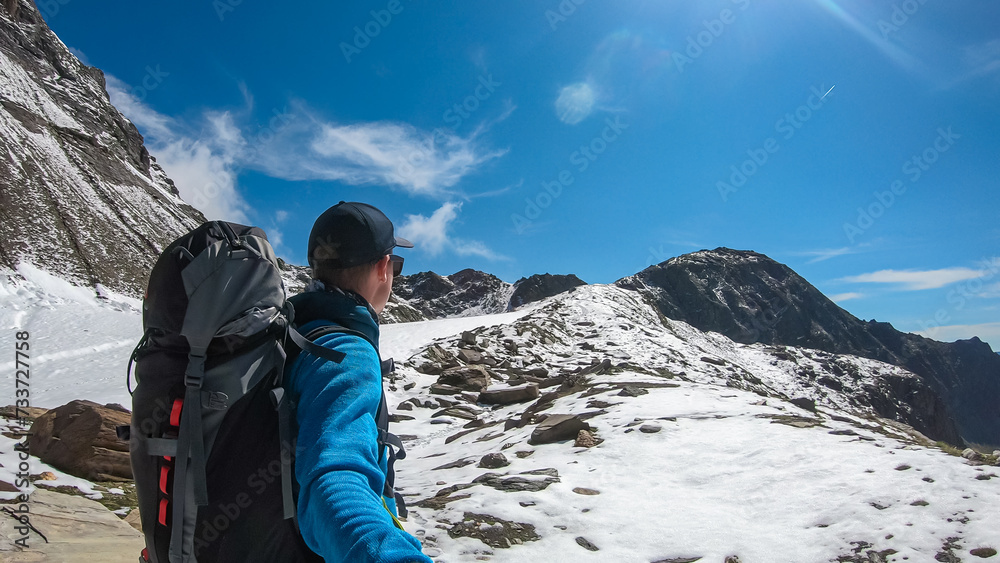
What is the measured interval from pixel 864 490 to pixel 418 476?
19.8 feet

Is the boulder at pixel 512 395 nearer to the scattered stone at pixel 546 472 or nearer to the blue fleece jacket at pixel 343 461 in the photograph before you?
the scattered stone at pixel 546 472

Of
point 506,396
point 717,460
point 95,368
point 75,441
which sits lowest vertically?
point 717,460

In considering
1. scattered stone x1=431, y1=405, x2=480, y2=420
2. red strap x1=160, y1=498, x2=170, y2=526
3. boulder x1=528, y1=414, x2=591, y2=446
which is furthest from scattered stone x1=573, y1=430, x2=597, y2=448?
red strap x1=160, y1=498, x2=170, y2=526

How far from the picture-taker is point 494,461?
7.54m

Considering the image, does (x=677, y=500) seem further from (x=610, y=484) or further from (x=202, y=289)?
(x=202, y=289)

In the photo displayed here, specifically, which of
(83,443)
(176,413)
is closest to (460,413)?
(83,443)

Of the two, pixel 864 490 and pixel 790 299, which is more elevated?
pixel 790 299

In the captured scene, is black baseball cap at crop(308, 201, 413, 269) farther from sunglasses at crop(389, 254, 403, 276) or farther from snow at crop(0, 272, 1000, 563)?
snow at crop(0, 272, 1000, 563)

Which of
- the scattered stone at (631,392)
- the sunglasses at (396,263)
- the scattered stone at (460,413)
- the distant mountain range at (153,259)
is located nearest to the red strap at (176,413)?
the sunglasses at (396,263)

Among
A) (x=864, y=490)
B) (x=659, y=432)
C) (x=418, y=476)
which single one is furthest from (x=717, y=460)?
(x=418, y=476)

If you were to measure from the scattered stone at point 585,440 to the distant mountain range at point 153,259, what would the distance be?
125 ft

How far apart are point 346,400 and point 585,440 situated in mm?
6984

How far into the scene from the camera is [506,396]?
13.4 m

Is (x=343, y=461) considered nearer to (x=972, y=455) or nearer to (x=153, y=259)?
(x=972, y=455)
